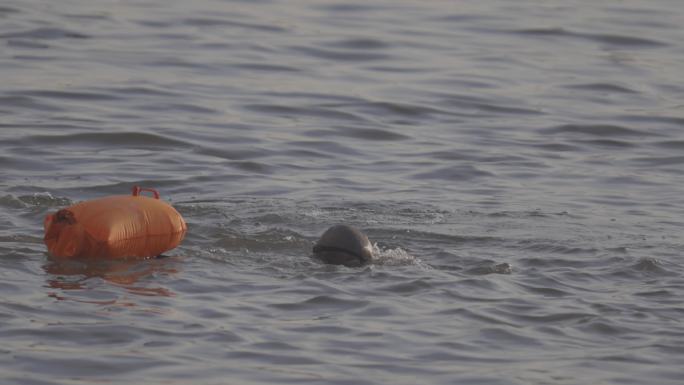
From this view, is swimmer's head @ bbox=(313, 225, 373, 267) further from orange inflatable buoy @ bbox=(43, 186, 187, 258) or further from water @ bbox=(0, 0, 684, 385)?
orange inflatable buoy @ bbox=(43, 186, 187, 258)

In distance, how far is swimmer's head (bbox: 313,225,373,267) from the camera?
9.12 m

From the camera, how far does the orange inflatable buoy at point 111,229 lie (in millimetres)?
8789

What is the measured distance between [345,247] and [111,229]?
57.8 inches

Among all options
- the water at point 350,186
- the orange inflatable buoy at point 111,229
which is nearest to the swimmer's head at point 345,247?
the water at point 350,186

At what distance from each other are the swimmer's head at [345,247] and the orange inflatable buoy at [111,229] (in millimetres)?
960

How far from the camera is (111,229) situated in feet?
28.8

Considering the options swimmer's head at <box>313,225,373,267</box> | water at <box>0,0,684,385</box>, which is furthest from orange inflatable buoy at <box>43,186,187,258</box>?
swimmer's head at <box>313,225,373,267</box>

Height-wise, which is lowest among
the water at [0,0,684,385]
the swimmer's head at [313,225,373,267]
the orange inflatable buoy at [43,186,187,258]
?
the water at [0,0,684,385]

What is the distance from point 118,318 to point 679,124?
30.3 feet

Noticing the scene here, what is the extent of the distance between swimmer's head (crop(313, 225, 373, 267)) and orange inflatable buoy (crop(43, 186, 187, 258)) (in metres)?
0.96

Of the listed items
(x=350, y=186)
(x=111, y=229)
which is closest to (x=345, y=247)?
(x=111, y=229)

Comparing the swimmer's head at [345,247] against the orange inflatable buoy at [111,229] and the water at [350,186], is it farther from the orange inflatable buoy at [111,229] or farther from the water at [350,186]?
the orange inflatable buoy at [111,229]

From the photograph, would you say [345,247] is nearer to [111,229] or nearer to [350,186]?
[111,229]

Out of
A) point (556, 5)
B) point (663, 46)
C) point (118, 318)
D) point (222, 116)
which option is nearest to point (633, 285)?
point (118, 318)
